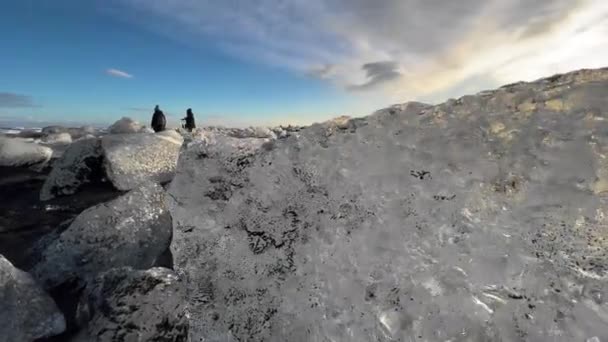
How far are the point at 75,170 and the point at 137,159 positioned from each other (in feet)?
3.73

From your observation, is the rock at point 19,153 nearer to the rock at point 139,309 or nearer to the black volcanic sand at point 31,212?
the black volcanic sand at point 31,212

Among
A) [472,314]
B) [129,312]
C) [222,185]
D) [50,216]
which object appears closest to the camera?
[472,314]

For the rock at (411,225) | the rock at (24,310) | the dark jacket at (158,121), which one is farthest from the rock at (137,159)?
the dark jacket at (158,121)

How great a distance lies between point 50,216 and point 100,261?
102 inches

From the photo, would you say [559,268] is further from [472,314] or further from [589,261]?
[472,314]

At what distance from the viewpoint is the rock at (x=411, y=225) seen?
2.00 meters

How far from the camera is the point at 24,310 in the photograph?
2932mm

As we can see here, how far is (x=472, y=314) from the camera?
1972mm

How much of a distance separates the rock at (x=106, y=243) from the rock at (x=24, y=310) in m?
0.56

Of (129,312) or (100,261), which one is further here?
(100,261)

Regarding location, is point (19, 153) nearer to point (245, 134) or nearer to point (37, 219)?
point (37, 219)

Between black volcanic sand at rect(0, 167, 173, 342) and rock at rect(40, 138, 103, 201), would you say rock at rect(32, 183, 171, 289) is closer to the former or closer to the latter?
black volcanic sand at rect(0, 167, 173, 342)

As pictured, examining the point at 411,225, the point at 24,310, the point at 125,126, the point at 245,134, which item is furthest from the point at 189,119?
the point at 411,225

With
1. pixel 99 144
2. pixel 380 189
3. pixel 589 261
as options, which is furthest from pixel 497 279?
pixel 99 144
